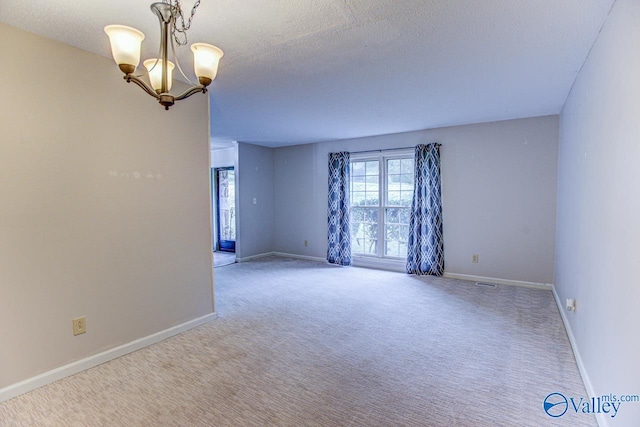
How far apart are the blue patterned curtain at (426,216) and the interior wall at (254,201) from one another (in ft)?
10.2

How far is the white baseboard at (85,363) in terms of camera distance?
6.92 feet

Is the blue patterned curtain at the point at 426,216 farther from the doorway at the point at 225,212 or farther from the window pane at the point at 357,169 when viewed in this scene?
the doorway at the point at 225,212

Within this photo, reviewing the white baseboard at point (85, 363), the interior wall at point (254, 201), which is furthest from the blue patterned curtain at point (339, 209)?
the white baseboard at point (85, 363)

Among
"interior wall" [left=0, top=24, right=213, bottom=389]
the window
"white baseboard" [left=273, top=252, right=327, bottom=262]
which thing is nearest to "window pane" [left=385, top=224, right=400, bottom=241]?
the window

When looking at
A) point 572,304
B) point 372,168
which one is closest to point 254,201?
point 372,168

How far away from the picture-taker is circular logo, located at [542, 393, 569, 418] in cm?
192

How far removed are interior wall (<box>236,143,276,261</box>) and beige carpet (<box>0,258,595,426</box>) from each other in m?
2.69

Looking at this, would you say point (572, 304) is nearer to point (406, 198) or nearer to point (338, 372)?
point (338, 372)

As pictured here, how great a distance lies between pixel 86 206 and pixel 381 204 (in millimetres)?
4381

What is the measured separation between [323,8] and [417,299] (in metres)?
3.32

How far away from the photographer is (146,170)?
2803mm

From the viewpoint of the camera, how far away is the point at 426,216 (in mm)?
5121

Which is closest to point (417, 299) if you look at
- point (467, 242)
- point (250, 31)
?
point (467, 242)

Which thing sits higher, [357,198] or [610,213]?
[357,198]
